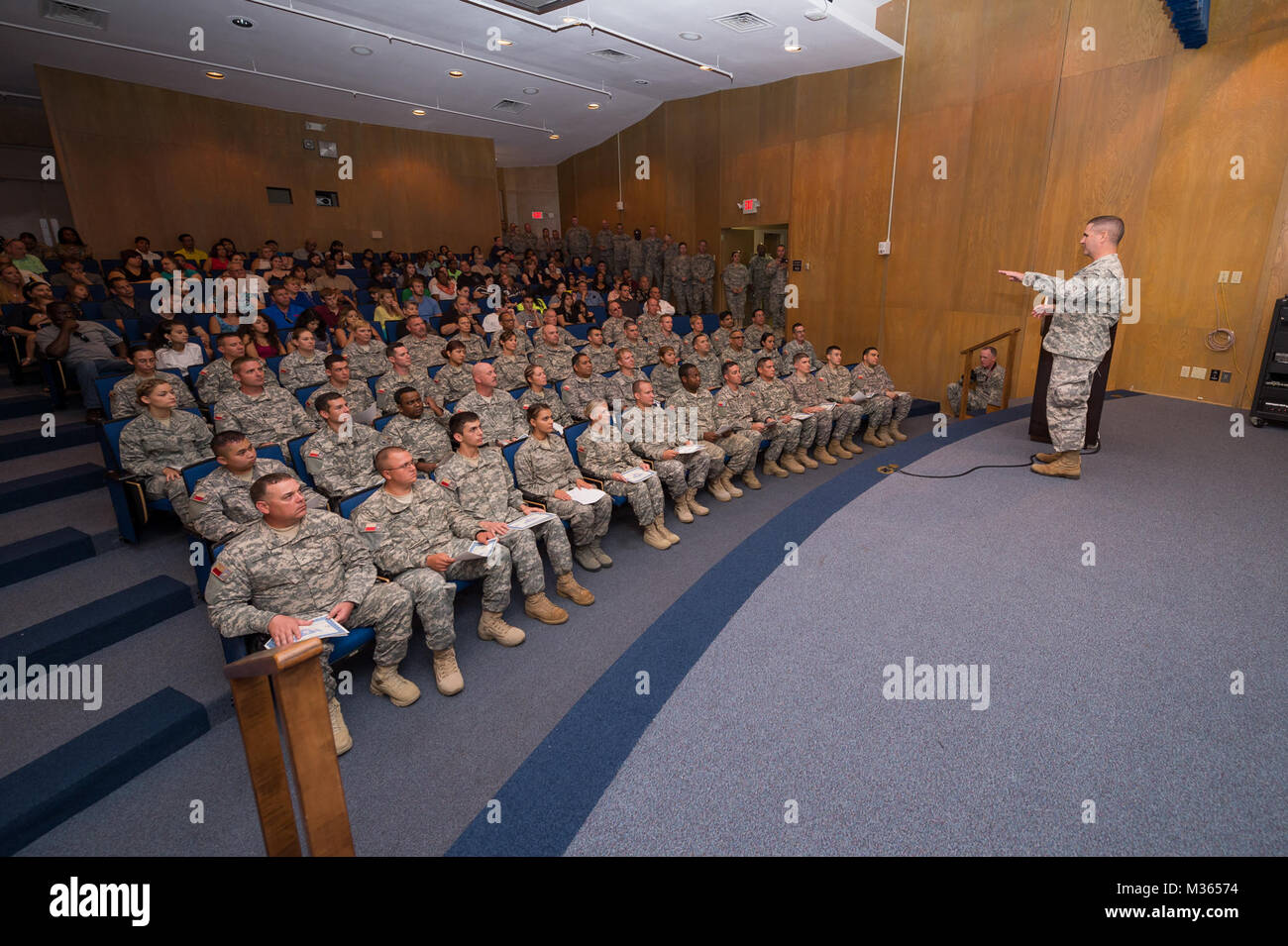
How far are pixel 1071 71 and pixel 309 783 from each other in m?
7.57

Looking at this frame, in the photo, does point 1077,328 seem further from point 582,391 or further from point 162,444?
point 162,444

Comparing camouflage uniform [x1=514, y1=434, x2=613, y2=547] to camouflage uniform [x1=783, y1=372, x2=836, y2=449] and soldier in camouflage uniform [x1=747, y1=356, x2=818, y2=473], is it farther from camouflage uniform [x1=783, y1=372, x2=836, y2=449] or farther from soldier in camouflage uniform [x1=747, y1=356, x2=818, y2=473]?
camouflage uniform [x1=783, y1=372, x2=836, y2=449]

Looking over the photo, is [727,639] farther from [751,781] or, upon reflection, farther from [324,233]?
[324,233]

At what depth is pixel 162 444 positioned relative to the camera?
354 cm

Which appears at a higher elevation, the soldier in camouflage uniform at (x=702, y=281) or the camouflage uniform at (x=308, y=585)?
the soldier in camouflage uniform at (x=702, y=281)

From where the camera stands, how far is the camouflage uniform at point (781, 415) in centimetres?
529

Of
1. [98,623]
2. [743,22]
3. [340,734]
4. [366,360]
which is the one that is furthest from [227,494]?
[743,22]

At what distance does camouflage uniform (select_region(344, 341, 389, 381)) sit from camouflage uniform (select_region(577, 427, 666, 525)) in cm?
235

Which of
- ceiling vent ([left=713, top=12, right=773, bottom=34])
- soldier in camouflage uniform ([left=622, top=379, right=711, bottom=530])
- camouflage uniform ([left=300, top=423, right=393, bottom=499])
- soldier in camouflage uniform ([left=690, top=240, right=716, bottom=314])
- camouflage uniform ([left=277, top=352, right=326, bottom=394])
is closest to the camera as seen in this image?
camouflage uniform ([left=300, top=423, right=393, bottom=499])

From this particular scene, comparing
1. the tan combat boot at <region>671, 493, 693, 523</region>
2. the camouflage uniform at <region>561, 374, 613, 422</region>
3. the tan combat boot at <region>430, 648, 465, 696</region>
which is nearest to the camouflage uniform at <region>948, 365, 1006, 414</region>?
the tan combat boot at <region>671, 493, 693, 523</region>

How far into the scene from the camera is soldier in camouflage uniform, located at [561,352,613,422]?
505 cm

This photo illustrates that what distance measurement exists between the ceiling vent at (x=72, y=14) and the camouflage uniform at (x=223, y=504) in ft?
19.2

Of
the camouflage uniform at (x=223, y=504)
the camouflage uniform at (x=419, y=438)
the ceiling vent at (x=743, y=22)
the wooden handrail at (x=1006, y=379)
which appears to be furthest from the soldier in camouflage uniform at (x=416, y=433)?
the ceiling vent at (x=743, y=22)

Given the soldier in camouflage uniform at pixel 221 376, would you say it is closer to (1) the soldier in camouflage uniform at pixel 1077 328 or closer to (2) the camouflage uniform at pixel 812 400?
(2) the camouflage uniform at pixel 812 400
